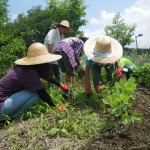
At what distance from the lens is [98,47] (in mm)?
4590

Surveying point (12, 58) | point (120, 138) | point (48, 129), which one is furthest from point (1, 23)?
point (120, 138)

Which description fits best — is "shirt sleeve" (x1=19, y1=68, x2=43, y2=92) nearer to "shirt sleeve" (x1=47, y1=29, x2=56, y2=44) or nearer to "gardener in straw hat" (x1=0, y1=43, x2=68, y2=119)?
"gardener in straw hat" (x1=0, y1=43, x2=68, y2=119)

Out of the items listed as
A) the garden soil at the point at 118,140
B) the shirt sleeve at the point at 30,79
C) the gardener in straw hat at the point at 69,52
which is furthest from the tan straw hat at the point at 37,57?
the gardener in straw hat at the point at 69,52

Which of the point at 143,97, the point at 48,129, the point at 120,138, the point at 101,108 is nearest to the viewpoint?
the point at 120,138

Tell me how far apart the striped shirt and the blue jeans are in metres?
1.61

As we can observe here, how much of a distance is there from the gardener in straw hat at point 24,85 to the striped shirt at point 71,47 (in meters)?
1.42

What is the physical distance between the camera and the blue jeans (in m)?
3.96

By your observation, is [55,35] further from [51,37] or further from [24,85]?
[24,85]

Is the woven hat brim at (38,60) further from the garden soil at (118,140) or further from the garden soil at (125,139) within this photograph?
the garden soil at (125,139)

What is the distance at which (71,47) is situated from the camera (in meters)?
5.61

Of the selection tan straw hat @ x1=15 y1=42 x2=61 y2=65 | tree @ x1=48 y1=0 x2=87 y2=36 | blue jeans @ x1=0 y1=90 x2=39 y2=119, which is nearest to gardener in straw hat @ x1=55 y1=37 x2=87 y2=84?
tan straw hat @ x1=15 y1=42 x2=61 y2=65

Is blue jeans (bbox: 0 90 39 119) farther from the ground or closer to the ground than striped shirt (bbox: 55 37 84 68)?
closer to the ground

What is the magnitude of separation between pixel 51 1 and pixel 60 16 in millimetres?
971

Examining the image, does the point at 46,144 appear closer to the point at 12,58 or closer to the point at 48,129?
the point at 48,129
